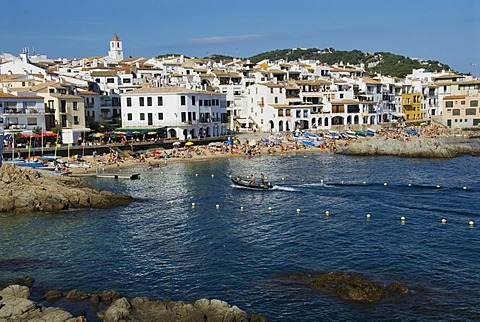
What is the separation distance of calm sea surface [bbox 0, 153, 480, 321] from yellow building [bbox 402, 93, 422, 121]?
72765 mm

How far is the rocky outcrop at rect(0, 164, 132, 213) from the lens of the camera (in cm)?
4156

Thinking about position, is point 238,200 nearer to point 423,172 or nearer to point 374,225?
point 374,225

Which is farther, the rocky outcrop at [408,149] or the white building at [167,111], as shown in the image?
the white building at [167,111]

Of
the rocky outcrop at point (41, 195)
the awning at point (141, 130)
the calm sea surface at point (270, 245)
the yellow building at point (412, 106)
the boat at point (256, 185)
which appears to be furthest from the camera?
the yellow building at point (412, 106)

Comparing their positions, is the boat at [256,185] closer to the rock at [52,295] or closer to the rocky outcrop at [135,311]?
the rock at [52,295]

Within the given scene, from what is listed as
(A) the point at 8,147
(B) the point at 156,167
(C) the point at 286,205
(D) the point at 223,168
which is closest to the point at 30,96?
(A) the point at 8,147

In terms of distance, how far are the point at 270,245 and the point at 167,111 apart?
53.7 meters

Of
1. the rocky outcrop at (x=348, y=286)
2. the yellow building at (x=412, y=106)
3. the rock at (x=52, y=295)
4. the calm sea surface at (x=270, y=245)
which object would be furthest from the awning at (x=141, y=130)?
the yellow building at (x=412, y=106)

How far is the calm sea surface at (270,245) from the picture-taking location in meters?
24.0

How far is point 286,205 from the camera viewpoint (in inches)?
1699

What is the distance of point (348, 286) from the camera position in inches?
961

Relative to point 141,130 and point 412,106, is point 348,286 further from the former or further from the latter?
point 412,106

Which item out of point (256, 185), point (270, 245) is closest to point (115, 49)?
point (256, 185)

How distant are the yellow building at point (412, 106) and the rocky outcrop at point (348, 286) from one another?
102 metres
